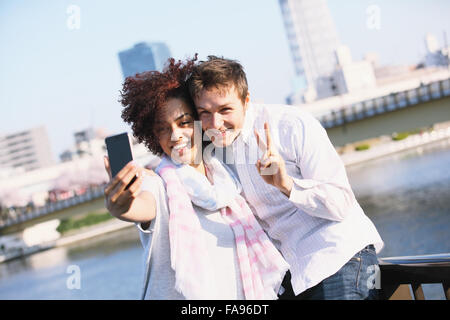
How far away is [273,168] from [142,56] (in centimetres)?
97

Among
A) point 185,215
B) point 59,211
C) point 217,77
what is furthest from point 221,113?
point 59,211

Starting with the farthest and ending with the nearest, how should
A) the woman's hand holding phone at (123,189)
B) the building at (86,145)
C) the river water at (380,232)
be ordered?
the building at (86,145)
the river water at (380,232)
the woman's hand holding phone at (123,189)

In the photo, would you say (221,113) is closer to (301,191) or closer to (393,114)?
(301,191)

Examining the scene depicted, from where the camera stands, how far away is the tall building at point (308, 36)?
10950 centimetres

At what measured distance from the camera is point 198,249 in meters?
1.60

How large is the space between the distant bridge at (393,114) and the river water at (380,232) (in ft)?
7.99

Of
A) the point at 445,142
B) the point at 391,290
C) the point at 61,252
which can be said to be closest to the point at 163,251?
the point at 391,290

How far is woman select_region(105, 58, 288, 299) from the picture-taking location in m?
1.57

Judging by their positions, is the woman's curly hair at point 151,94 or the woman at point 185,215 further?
the woman's curly hair at point 151,94

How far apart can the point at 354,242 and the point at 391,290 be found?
0.36 metres

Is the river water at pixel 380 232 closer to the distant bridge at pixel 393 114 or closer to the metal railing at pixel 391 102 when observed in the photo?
the distant bridge at pixel 393 114

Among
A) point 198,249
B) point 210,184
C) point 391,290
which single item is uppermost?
point 210,184

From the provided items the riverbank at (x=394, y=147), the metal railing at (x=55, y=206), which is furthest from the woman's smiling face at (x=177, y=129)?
the riverbank at (x=394, y=147)
